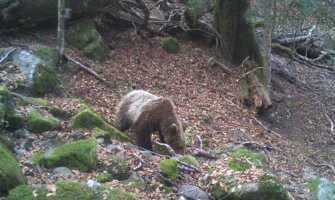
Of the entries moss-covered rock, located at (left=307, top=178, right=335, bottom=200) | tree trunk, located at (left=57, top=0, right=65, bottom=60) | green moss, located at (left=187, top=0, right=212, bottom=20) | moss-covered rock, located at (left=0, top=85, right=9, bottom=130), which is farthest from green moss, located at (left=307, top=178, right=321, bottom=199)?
green moss, located at (left=187, top=0, right=212, bottom=20)

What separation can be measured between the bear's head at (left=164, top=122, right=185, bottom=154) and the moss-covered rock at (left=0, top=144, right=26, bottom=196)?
3.85m

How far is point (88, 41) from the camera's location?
49.0 feet

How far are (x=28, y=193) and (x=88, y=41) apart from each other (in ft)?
30.8

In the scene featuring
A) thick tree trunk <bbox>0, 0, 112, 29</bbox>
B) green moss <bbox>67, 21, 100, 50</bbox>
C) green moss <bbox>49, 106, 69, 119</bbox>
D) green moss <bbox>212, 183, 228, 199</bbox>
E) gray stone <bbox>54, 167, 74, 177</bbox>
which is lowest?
green moss <bbox>212, 183, 228, 199</bbox>

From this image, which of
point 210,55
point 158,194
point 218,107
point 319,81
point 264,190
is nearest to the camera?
point 158,194

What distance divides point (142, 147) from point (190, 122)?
3.55m

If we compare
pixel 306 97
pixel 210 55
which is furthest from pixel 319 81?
pixel 210 55

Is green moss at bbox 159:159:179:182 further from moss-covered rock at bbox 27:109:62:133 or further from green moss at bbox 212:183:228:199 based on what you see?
moss-covered rock at bbox 27:109:62:133

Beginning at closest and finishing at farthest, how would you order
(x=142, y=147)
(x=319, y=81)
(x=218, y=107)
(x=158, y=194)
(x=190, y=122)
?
(x=158, y=194)
(x=142, y=147)
(x=190, y=122)
(x=218, y=107)
(x=319, y=81)

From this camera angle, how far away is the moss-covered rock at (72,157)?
7441mm

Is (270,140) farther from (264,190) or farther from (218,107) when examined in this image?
(264,190)

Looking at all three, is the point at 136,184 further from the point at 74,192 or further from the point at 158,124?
the point at 158,124

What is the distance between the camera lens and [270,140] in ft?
45.4

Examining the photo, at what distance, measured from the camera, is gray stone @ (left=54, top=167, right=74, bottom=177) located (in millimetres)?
7192
